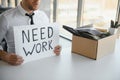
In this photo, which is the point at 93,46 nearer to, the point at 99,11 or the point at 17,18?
the point at 17,18

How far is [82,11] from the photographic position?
258 cm

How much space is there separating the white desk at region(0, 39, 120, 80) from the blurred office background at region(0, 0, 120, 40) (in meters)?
0.59

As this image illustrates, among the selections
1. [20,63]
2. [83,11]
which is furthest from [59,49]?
[83,11]

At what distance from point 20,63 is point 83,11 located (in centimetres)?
166

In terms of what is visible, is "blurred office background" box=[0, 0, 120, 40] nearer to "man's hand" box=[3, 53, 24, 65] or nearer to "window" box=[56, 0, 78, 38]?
"window" box=[56, 0, 78, 38]

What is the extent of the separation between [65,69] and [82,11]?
5.23 ft

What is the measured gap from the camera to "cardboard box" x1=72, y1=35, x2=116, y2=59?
4.09 ft

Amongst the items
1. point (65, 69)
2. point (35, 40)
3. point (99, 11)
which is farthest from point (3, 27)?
point (99, 11)

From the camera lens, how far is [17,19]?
1.58 m

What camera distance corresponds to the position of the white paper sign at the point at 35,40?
1121 mm

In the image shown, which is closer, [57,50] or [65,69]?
[65,69]

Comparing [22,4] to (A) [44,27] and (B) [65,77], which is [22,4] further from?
(B) [65,77]

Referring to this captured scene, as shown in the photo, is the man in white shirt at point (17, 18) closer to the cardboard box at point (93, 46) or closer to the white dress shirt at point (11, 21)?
the white dress shirt at point (11, 21)

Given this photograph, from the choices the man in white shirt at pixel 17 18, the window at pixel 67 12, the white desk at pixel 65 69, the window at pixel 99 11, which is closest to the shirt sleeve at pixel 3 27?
the man in white shirt at pixel 17 18
